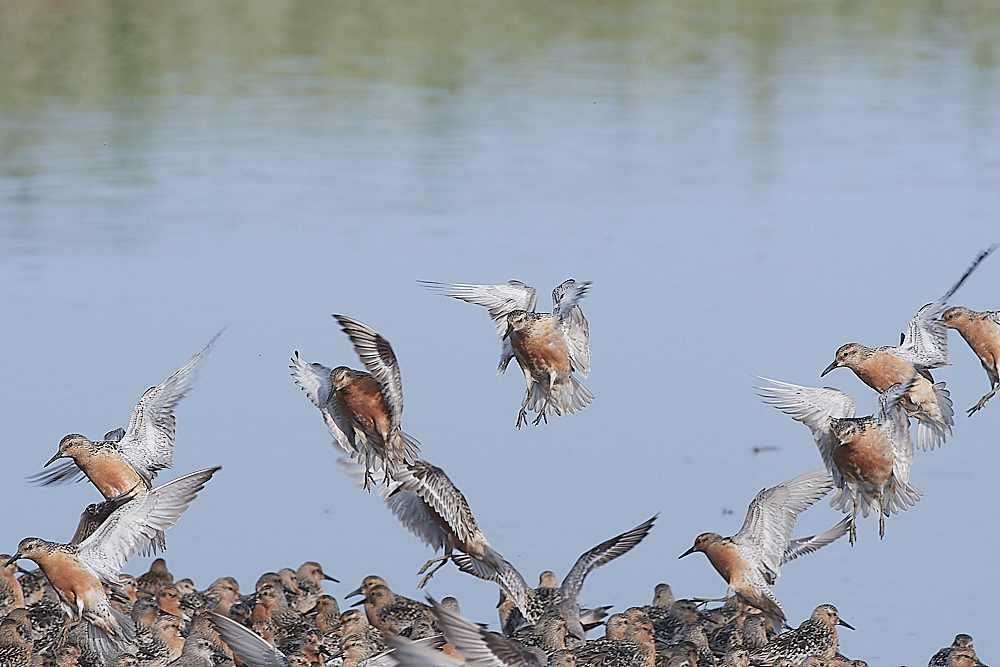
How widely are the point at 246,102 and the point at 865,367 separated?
60.8ft

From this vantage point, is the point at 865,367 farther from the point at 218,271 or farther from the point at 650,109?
the point at 650,109

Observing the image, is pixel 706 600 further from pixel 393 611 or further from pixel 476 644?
pixel 476 644

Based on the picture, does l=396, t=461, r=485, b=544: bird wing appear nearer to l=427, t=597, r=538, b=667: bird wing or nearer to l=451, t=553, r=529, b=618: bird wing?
l=451, t=553, r=529, b=618: bird wing

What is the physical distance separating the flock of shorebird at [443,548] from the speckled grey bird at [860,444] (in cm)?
1

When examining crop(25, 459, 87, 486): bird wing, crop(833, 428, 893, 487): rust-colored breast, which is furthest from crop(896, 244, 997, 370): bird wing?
crop(25, 459, 87, 486): bird wing

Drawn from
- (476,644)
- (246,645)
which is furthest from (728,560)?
(246,645)

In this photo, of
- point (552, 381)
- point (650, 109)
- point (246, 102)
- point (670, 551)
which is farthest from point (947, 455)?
point (246, 102)

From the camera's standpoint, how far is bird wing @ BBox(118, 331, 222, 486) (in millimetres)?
9297

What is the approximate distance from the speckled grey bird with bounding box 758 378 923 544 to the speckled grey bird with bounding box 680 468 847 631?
0.67 metres

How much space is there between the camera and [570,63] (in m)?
29.4

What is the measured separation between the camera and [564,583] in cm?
874

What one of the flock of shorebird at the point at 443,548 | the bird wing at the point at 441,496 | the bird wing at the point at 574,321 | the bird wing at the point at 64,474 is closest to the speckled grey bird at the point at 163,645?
the flock of shorebird at the point at 443,548

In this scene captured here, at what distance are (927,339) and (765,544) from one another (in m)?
1.40

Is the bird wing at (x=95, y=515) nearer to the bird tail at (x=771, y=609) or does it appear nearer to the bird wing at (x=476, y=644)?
Result: the bird wing at (x=476, y=644)
